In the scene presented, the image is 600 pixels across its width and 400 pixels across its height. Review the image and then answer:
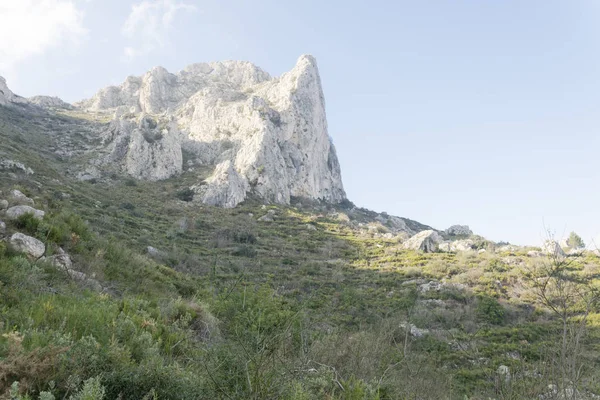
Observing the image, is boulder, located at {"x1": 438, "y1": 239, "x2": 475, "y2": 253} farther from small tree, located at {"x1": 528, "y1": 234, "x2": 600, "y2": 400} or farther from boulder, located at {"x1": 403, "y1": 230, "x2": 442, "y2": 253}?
small tree, located at {"x1": 528, "y1": 234, "x2": 600, "y2": 400}

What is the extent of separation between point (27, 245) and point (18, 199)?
266cm

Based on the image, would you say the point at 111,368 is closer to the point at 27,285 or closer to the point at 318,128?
the point at 27,285

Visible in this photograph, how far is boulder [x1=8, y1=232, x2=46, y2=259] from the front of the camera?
5.98 metres

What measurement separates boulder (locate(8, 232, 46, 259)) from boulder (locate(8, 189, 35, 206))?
1991mm

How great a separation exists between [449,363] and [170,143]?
5070 cm

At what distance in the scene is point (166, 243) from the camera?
23.8m

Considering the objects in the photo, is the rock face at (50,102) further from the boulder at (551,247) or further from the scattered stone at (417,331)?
the boulder at (551,247)

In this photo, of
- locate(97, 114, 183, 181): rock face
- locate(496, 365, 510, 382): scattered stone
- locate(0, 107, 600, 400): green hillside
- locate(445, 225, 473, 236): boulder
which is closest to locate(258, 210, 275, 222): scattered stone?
locate(0, 107, 600, 400): green hillside

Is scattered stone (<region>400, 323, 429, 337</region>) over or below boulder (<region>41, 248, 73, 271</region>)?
below

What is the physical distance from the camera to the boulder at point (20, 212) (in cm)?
698

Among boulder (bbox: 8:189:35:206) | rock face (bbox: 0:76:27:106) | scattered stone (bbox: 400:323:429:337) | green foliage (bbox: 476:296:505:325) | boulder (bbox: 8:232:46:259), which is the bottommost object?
scattered stone (bbox: 400:323:429:337)

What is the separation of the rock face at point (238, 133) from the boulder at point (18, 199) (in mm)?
34883

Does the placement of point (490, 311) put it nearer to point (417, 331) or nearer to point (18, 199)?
point (417, 331)

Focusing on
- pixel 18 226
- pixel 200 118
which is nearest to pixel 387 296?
pixel 18 226
